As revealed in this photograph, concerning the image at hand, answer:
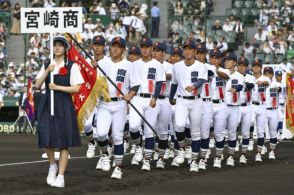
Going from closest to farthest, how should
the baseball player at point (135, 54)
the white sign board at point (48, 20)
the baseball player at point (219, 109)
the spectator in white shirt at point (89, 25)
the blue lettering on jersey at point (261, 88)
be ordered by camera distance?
the white sign board at point (48, 20)
the baseball player at point (219, 109)
the baseball player at point (135, 54)
the blue lettering on jersey at point (261, 88)
the spectator in white shirt at point (89, 25)

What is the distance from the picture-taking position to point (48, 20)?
16.9 meters

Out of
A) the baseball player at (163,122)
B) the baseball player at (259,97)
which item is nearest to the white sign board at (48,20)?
the baseball player at (163,122)

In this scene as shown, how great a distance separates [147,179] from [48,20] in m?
3.13

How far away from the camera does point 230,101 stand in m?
A: 21.8

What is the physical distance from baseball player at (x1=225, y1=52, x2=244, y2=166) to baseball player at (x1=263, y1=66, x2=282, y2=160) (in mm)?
2299

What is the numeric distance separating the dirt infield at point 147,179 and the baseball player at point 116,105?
0.43m

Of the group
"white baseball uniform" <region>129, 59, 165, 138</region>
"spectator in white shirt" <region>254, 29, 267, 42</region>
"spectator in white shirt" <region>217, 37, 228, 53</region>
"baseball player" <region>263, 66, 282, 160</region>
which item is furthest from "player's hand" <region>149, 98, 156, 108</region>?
"spectator in white shirt" <region>254, 29, 267, 42</region>

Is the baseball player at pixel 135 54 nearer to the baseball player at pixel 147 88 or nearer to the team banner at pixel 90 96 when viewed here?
the baseball player at pixel 147 88

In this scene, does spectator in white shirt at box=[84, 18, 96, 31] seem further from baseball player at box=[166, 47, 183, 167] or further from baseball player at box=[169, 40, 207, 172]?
baseball player at box=[169, 40, 207, 172]

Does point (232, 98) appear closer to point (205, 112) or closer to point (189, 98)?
point (205, 112)

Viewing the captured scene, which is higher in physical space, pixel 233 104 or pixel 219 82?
pixel 219 82

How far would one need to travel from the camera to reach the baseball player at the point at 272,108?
2397 centimetres

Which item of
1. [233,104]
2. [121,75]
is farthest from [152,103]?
[233,104]

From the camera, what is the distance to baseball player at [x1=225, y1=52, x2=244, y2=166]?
2148 cm
